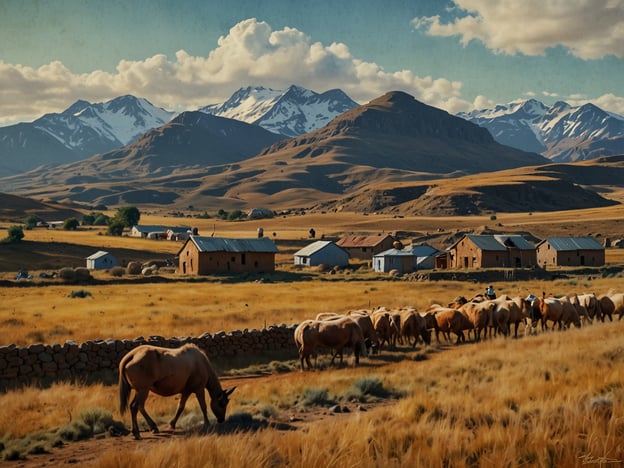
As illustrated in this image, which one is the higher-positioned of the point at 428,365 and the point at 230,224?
the point at 230,224

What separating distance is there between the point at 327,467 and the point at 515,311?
21.5 m

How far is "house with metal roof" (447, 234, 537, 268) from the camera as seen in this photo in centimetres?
7319

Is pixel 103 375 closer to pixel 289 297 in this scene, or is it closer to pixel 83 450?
pixel 83 450

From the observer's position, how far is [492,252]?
7356 centimetres

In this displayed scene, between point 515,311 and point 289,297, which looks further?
point 289,297

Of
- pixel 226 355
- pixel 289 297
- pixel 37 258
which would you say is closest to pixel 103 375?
pixel 226 355

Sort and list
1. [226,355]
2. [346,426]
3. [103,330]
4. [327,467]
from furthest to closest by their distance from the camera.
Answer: [103,330]
[226,355]
[346,426]
[327,467]

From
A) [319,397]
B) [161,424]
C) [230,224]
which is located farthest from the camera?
[230,224]

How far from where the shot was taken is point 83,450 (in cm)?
1081

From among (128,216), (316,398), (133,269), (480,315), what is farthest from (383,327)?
(128,216)

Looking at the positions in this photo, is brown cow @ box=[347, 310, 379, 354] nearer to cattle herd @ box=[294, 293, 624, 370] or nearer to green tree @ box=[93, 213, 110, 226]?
cattle herd @ box=[294, 293, 624, 370]
